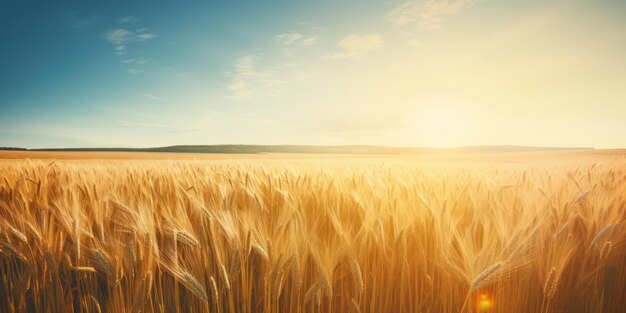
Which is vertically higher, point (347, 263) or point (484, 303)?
point (347, 263)

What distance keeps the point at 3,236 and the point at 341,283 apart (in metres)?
1.59

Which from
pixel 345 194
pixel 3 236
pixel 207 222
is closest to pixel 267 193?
pixel 345 194

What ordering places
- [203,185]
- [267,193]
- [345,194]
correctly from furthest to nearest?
[203,185], [267,193], [345,194]

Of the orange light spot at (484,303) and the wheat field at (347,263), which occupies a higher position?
the wheat field at (347,263)

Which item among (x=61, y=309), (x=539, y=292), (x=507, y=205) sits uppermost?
(x=507, y=205)

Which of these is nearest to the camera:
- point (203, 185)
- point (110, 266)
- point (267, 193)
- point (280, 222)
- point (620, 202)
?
point (110, 266)

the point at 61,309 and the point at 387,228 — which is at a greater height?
the point at 387,228

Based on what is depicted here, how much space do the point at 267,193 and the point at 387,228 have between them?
110 centimetres

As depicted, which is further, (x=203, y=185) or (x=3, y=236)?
(x=203, y=185)

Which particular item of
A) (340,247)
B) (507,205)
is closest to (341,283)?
(340,247)

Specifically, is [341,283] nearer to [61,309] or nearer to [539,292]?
[539,292]

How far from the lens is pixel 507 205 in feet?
5.71

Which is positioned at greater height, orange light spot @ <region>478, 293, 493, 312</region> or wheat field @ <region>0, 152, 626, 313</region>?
wheat field @ <region>0, 152, 626, 313</region>

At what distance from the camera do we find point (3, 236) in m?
1.42
